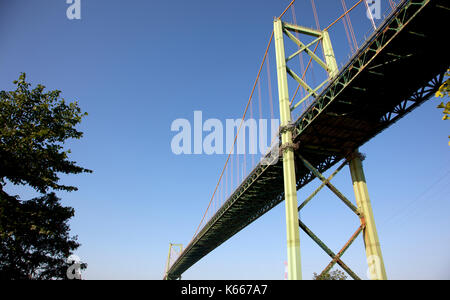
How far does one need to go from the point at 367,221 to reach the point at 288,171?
5.58 metres

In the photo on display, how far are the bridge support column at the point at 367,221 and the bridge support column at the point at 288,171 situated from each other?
421 cm

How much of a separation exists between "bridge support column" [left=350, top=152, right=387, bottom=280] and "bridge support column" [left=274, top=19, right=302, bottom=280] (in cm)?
421

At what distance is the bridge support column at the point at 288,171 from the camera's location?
528 inches

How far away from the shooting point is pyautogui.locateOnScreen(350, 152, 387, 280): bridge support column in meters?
13.2

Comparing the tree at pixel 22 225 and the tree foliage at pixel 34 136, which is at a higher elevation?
the tree foliage at pixel 34 136

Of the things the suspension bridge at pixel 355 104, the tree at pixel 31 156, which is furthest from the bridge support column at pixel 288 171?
the tree at pixel 31 156

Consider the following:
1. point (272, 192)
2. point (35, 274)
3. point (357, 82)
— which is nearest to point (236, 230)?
point (272, 192)

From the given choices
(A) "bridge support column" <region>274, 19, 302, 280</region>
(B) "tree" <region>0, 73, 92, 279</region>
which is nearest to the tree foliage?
(B) "tree" <region>0, 73, 92, 279</region>

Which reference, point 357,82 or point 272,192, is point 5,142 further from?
point 272,192

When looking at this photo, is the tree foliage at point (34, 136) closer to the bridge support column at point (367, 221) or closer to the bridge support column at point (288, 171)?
the bridge support column at point (288, 171)

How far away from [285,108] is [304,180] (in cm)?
672

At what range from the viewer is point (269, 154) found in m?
19.1

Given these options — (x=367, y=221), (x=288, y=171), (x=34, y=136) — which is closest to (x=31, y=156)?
(x=34, y=136)

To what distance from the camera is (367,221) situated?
1467 cm
